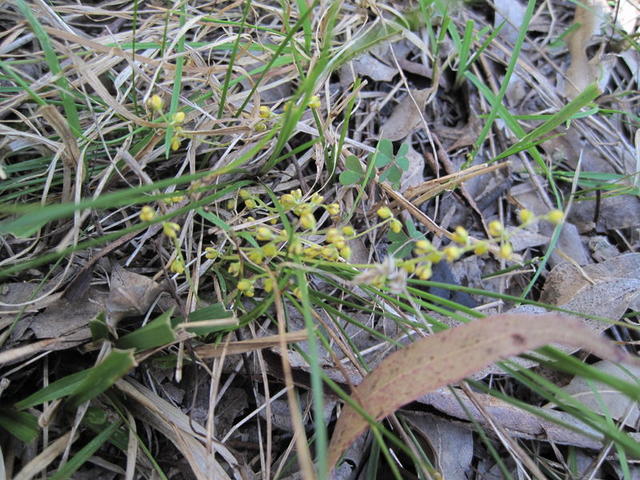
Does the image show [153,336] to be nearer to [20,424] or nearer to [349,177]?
[20,424]

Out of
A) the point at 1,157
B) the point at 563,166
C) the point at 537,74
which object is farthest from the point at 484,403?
the point at 1,157

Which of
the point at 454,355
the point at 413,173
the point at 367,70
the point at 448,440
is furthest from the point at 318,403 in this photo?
the point at 367,70

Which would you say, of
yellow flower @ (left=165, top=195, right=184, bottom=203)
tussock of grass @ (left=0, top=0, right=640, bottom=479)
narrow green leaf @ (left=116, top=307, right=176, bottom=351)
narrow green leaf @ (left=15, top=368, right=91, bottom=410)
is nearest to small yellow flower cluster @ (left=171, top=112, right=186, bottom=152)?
tussock of grass @ (left=0, top=0, right=640, bottom=479)

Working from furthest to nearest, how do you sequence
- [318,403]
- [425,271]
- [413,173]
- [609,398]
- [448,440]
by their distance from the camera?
[413,173] → [609,398] → [448,440] → [425,271] → [318,403]

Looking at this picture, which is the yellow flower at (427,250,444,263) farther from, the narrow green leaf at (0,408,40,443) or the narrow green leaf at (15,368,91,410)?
the narrow green leaf at (0,408,40,443)

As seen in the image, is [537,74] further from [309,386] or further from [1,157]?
[1,157]

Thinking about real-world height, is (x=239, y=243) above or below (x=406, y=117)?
below

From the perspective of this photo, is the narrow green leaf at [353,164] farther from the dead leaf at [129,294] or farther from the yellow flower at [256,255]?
the dead leaf at [129,294]
